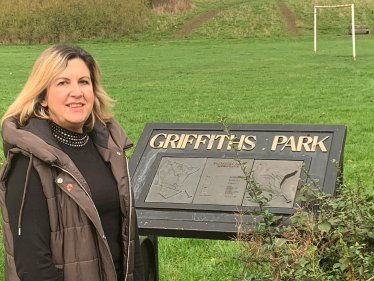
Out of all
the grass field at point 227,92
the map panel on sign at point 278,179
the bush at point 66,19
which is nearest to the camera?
the map panel on sign at point 278,179

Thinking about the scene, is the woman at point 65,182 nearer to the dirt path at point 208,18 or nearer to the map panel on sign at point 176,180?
the map panel on sign at point 176,180

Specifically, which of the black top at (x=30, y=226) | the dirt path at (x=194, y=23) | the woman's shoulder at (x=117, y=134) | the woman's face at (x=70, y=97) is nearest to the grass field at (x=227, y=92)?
the woman's shoulder at (x=117, y=134)

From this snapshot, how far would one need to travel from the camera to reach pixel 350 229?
285cm

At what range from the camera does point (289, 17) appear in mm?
42625

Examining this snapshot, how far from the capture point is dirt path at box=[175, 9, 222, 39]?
38456mm

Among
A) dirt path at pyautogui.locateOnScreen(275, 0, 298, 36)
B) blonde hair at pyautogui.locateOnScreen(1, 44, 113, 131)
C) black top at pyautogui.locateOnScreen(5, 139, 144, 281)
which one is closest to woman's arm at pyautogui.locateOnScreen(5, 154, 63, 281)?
black top at pyautogui.locateOnScreen(5, 139, 144, 281)

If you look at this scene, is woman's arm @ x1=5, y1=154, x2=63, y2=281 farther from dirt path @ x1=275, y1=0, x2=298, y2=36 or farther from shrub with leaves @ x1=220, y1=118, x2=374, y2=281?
dirt path @ x1=275, y1=0, x2=298, y2=36

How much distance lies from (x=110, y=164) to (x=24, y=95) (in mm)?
569

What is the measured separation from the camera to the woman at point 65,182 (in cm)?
263

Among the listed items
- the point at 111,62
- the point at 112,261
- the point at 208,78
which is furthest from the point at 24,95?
the point at 111,62

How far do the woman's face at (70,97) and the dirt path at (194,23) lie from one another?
35031 mm

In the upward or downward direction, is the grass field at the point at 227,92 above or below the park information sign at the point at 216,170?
below

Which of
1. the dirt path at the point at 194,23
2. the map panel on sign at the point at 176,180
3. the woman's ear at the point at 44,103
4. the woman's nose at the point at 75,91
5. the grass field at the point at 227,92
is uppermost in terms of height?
the woman's nose at the point at 75,91

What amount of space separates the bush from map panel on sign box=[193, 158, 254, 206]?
33.1 meters
